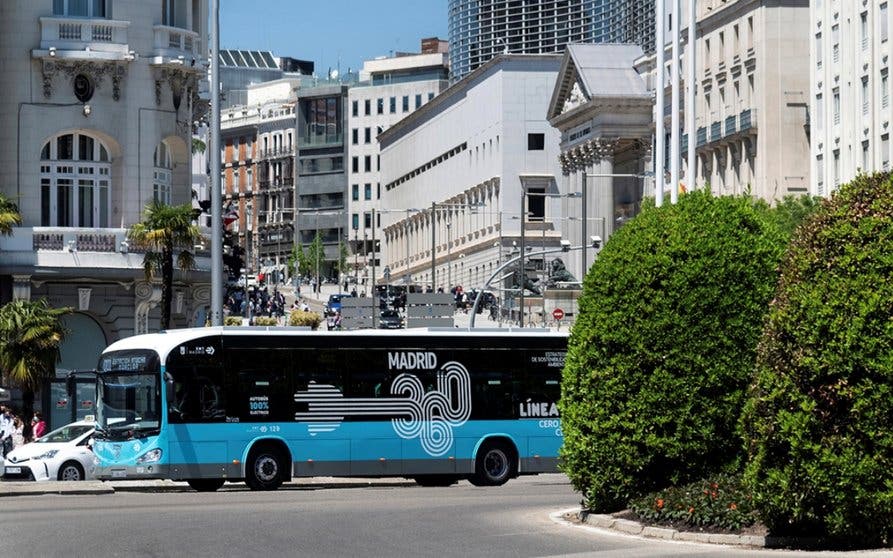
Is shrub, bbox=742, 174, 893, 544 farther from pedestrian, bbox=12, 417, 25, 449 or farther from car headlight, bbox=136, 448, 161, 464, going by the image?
pedestrian, bbox=12, 417, 25, 449

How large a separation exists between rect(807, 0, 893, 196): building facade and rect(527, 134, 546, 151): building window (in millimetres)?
71819

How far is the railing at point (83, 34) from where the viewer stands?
5612cm

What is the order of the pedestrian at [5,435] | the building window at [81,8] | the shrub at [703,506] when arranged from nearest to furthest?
the shrub at [703,506] < the pedestrian at [5,435] < the building window at [81,8]

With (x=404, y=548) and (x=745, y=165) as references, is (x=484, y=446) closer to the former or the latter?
(x=404, y=548)

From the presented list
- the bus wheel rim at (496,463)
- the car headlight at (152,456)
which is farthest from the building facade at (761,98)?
the car headlight at (152,456)

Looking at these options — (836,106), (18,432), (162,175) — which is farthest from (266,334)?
(836,106)

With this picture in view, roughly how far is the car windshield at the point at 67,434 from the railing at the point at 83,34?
16085 mm

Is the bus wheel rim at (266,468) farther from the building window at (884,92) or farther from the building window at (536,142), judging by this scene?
the building window at (536,142)

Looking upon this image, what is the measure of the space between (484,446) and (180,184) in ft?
79.6

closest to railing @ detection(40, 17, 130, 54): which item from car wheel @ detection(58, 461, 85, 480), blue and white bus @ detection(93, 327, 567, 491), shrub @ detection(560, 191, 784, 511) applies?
car wheel @ detection(58, 461, 85, 480)

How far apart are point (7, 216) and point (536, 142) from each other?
10836 centimetres

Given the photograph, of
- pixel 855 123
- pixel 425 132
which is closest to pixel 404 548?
pixel 855 123

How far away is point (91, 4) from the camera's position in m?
57.2

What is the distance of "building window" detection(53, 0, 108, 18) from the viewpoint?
5694 centimetres
